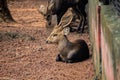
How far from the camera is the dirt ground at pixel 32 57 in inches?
291

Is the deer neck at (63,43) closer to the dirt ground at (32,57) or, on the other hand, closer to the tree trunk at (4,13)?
the dirt ground at (32,57)

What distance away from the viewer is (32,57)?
8.75 meters

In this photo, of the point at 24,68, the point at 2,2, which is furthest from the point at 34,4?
the point at 24,68

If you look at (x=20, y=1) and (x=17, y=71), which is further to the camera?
(x=20, y=1)

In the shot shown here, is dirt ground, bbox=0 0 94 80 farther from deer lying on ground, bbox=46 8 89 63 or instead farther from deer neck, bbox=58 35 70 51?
deer neck, bbox=58 35 70 51

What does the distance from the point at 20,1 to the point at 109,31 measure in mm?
14874

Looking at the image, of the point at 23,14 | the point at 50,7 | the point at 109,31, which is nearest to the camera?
the point at 109,31

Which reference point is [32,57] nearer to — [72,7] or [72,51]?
[72,51]

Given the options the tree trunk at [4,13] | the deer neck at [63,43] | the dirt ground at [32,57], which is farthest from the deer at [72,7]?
the tree trunk at [4,13]

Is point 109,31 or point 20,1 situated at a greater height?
point 109,31

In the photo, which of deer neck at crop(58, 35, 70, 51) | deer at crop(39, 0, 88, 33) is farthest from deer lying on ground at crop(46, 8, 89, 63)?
deer at crop(39, 0, 88, 33)

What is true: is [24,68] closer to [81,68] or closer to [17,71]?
[17,71]

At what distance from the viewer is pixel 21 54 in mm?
8984

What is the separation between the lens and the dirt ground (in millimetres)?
7395
